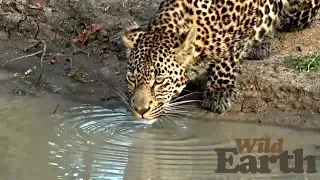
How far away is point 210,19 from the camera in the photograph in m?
9.12

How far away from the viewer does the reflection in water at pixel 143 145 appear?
7652 mm

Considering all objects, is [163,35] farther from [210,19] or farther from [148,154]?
[148,154]

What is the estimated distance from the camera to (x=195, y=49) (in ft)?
29.5

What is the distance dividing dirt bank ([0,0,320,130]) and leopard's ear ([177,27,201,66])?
89cm

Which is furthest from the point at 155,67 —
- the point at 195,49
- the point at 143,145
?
the point at 143,145

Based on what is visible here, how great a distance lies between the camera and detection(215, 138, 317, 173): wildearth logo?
25.1ft

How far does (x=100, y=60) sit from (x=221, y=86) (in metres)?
1.88

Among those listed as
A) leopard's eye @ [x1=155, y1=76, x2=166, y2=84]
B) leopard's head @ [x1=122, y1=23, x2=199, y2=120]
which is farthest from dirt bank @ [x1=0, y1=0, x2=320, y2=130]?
leopard's eye @ [x1=155, y1=76, x2=166, y2=84]

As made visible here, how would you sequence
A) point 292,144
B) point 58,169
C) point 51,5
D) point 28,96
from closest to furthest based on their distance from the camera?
point 58,169
point 292,144
point 28,96
point 51,5

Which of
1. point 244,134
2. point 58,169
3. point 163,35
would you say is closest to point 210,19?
point 163,35

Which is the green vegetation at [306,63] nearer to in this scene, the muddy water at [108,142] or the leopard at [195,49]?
the leopard at [195,49]

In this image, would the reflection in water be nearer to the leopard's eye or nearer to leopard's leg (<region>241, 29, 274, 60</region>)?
the leopard's eye

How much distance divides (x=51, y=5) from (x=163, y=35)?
3373 millimetres

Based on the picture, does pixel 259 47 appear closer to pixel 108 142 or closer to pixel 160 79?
pixel 160 79
